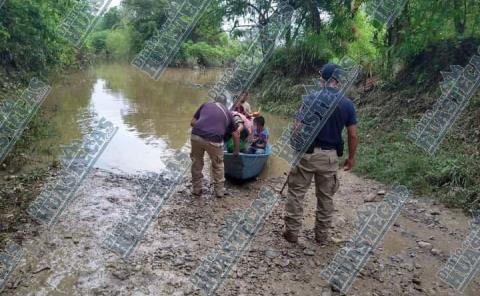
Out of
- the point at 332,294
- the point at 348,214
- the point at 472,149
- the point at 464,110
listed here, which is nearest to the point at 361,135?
the point at 464,110

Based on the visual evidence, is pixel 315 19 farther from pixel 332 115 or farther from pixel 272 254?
pixel 272 254

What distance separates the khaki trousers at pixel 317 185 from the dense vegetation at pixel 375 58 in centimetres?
261

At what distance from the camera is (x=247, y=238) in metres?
5.43

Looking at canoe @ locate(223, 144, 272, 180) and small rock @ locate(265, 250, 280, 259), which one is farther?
canoe @ locate(223, 144, 272, 180)

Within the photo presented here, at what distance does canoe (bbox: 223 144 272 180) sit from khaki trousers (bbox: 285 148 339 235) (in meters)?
2.18

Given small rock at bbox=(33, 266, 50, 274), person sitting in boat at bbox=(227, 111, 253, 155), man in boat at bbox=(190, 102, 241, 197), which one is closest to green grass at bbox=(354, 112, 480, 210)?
A: person sitting in boat at bbox=(227, 111, 253, 155)

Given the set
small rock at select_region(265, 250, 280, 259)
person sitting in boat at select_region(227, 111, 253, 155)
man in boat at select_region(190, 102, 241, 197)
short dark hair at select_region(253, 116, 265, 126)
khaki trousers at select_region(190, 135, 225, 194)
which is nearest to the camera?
small rock at select_region(265, 250, 280, 259)

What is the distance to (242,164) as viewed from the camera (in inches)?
283

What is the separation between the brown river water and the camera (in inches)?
359

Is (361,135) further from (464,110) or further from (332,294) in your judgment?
(332,294)

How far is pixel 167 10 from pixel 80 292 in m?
39.5

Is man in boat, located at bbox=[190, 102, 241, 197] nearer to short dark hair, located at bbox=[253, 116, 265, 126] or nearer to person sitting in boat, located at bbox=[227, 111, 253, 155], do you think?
person sitting in boat, located at bbox=[227, 111, 253, 155]

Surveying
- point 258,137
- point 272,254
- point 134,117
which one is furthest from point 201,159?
point 134,117

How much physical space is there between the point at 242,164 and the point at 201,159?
830 mm
